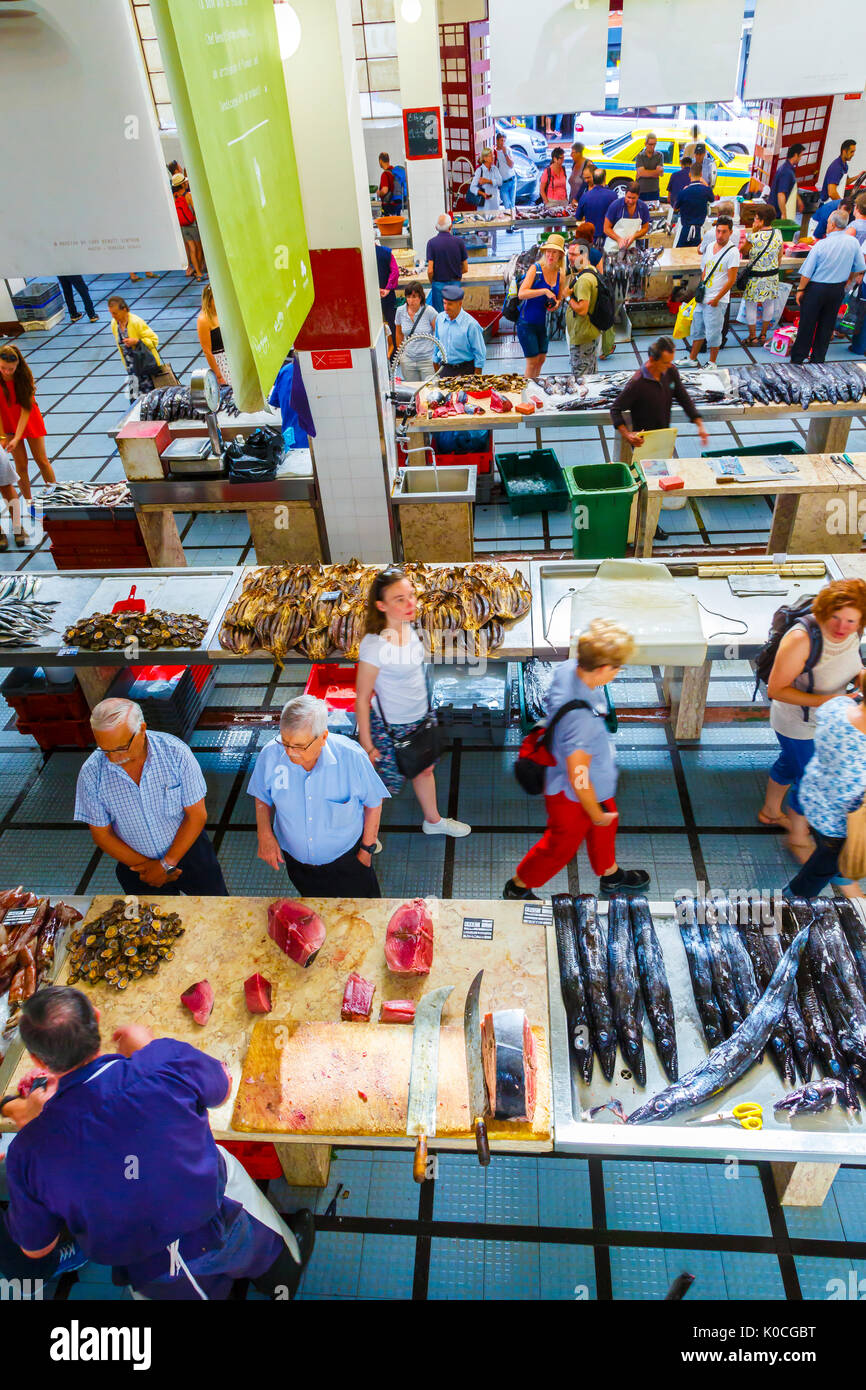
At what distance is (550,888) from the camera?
5133mm

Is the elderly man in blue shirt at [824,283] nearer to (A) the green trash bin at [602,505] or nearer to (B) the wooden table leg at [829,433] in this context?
(B) the wooden table leg at [829,433]

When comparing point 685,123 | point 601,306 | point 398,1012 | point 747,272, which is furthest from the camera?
point 685,123

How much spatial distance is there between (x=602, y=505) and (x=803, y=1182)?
4.87 m

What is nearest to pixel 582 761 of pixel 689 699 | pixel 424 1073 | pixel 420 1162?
pixel 424 1073

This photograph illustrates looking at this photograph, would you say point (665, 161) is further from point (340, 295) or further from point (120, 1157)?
point (120, 1157)

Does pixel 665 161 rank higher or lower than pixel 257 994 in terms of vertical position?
higher

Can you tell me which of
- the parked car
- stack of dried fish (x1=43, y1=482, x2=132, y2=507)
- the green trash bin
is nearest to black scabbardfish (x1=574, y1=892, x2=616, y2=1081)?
the green trash bin

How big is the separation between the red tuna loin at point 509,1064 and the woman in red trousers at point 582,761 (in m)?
1.30

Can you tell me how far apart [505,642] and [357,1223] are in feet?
10.8

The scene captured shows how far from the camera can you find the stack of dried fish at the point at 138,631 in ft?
18.6

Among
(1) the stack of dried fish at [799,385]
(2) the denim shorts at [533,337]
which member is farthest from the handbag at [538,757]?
(2) the denim shorts at [533,337]

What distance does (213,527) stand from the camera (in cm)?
924
